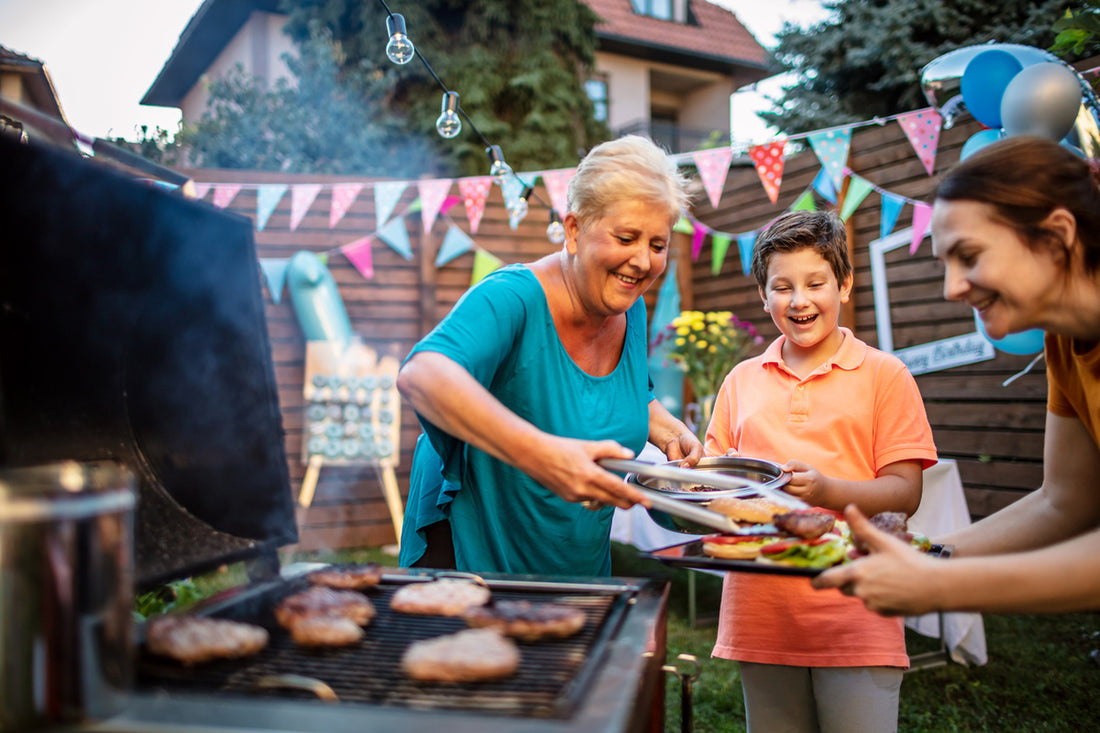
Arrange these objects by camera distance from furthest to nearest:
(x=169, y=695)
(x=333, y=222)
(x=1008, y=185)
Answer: (x=333, y=222)
(x=1008, y=185)
(x=169, y=695)

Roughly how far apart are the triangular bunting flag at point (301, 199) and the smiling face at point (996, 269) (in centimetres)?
570

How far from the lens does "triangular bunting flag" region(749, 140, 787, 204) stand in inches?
213

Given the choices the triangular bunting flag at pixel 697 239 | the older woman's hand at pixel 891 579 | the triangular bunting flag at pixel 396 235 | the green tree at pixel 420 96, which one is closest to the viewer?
the older woman's hand at pixel 891 579

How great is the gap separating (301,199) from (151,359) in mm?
4910

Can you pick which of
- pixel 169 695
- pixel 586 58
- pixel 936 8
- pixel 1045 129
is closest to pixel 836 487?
pixel 169 695

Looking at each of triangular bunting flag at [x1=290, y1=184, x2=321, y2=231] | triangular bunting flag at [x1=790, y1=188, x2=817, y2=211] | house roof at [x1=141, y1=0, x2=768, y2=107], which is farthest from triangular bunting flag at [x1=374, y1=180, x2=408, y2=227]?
house roof at [x1=141, y1=0, x2=768, y2=107]

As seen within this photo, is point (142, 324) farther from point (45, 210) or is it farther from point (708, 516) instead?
point (708, 516)

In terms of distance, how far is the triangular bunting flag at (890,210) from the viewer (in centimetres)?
552

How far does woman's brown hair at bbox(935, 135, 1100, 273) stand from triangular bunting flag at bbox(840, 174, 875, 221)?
4.67 metres

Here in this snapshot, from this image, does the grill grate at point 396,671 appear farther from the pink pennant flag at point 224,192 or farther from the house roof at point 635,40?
the house roof at point 635,40

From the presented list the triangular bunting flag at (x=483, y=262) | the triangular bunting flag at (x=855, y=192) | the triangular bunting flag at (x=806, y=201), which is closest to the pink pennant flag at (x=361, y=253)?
the triangular bunting flag at (x=483, y=262)

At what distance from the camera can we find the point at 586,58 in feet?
35.0

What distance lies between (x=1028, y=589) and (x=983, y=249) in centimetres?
62

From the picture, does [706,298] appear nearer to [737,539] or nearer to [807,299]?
[807,299]
